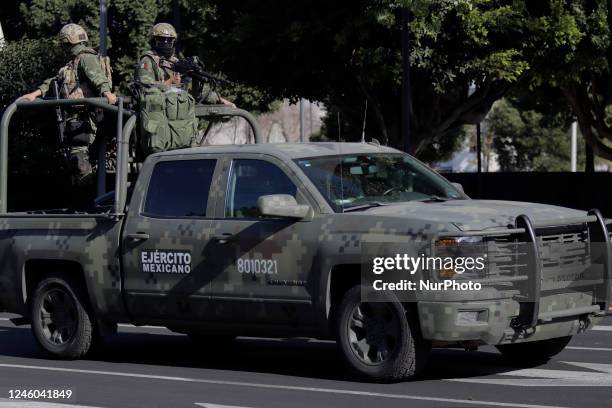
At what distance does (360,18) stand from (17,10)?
1010 inches

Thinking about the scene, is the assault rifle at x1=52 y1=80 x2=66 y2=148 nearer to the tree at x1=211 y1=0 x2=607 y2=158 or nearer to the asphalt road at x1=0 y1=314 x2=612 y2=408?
→ the asphalt road at x1=0 y1=314 x2=612 y2=408

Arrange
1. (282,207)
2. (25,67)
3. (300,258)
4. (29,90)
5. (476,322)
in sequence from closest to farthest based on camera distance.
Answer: (476,322)
(282,207)
(300,258)
(29,90)
(25,67)

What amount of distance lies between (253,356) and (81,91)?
3147mm

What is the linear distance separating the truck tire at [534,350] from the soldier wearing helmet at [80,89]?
14.7 ft

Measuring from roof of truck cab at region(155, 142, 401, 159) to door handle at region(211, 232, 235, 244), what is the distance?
2.31 ft

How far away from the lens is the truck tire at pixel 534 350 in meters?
10.1

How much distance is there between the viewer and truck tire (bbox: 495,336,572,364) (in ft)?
33.1

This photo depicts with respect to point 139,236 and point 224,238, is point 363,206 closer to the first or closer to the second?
point 224,238

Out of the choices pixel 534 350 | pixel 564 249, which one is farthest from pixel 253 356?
pixel 564 249

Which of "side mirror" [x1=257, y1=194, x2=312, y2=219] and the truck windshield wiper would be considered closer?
"side mirror" [x1=257, y1=194, x2=312, y2=219]

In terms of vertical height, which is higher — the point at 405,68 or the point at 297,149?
the point at 405,68

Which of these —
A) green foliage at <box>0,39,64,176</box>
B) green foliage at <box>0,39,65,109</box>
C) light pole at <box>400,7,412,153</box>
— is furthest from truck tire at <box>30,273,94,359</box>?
green foliage at <box>0,39,65,109</box>

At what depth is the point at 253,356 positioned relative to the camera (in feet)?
37.4

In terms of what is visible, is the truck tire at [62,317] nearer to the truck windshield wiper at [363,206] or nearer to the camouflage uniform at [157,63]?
the camouflage uniform at [157,63]
